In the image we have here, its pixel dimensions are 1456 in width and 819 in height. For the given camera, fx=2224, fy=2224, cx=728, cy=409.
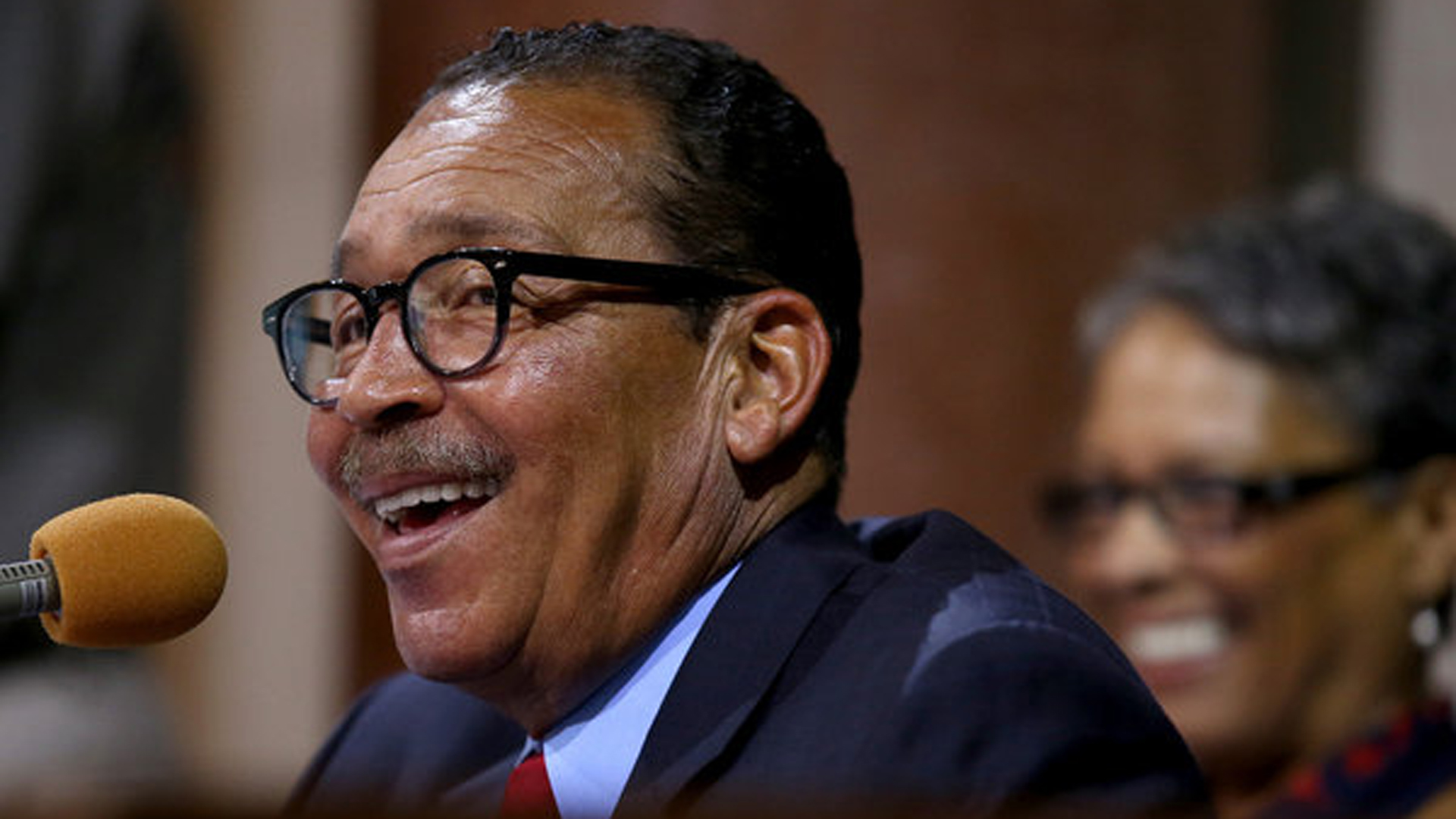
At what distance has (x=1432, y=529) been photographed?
361 cm

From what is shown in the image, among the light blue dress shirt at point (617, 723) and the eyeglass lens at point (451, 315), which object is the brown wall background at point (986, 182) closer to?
the light blue dress shirt at point (617, 723)

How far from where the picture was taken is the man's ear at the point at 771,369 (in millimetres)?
2301

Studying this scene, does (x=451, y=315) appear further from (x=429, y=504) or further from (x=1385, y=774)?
(x=1385, y=774)

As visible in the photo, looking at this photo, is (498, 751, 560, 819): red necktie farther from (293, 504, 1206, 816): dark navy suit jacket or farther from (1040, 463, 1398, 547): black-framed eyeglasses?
(1040, 463, 1398, 547): black-framed eyeglasses

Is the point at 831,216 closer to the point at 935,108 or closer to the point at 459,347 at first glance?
the point at 459,347

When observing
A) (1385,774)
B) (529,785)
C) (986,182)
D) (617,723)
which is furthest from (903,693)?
(986,182)

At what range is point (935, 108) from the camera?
4.14 meters

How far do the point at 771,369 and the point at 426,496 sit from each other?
385 mm

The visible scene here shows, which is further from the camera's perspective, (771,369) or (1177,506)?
(1177,506)

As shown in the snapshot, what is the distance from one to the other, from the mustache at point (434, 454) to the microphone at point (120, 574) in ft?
0.69

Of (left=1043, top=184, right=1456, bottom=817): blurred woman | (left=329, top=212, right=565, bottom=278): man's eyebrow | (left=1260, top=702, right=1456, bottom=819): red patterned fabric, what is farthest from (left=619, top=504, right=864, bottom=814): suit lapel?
(left=1043, top=184, right=1456, bottom=817): blurred woman

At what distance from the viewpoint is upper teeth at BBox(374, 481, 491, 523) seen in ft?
7.21

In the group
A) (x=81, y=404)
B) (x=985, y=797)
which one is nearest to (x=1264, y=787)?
(x=985, y=797)

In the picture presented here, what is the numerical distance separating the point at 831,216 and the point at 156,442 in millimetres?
3114
